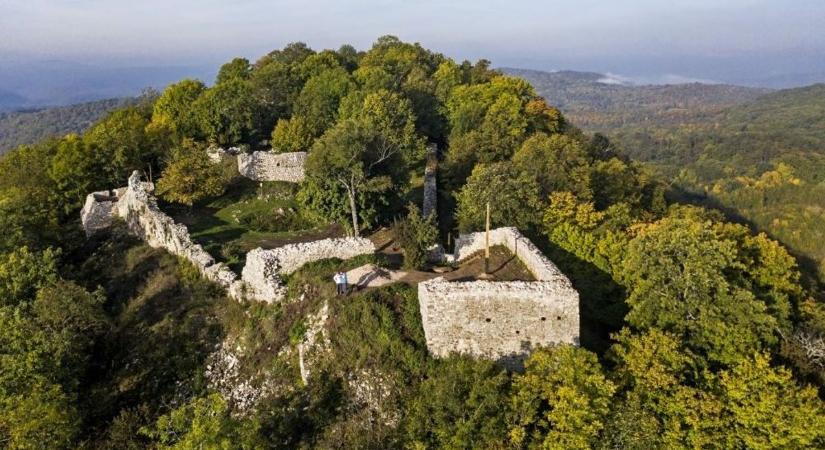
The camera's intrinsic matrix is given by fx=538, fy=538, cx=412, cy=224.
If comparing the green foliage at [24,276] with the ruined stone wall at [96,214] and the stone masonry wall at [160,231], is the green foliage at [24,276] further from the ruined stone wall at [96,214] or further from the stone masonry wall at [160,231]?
the ruined stone wall at [96,214]

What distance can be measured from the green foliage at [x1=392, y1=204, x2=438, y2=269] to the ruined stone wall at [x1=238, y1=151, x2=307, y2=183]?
558 inches

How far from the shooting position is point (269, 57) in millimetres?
59406

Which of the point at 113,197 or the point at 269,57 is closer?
the point at 113,197

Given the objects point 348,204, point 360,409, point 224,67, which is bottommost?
point 360,409

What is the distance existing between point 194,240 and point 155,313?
528cm

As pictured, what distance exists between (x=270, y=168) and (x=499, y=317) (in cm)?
2270

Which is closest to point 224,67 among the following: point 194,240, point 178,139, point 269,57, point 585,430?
point 269,57

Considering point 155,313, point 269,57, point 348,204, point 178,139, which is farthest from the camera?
point 269,57

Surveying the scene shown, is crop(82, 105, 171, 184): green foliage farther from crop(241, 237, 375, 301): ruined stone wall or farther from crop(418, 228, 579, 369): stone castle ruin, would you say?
crop(418, 228, 579, 369): stone castle ruin

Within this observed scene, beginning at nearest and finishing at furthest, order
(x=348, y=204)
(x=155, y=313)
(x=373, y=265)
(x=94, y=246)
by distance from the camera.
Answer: (x=373, y=265) < (x=155, y=313) < (x=348, y=204) < (x=94, y=246)

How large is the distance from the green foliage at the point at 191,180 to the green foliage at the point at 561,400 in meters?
22.9

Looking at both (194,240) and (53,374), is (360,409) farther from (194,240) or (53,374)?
(194,240)

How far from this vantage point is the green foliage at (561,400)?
1362 centimetres

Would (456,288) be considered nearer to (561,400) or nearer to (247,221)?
(561,400)
